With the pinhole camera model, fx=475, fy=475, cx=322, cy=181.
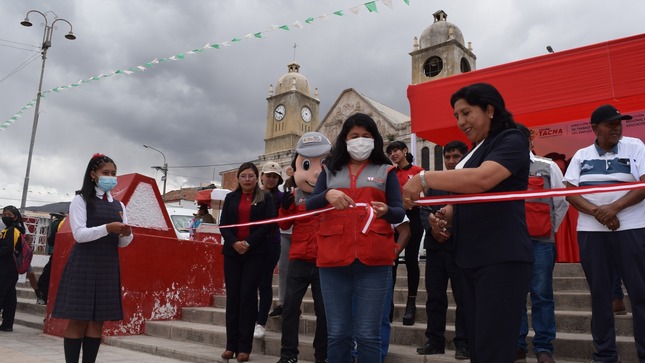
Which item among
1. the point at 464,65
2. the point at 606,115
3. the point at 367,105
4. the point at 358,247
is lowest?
the point at 358,247

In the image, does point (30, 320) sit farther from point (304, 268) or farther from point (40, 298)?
point (304, 268)

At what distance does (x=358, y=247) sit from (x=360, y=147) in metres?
0.65

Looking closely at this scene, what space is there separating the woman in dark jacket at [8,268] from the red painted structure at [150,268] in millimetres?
910

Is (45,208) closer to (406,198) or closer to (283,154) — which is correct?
(283,154)

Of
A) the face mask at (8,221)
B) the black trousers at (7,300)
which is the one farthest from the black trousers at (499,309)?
→ the face mask at (8,221)

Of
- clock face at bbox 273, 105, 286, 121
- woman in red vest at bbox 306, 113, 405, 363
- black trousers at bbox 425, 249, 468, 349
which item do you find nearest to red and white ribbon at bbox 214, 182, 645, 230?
woman in red vest at bbox 306, 113, 405, 363

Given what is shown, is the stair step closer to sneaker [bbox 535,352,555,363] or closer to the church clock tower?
sneaker [bbox 535,352,555,363]

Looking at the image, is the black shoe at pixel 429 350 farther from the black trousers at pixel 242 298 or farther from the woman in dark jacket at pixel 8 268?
the woman in dark jacket at pixel 8 268

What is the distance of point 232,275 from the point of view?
15.5 feet

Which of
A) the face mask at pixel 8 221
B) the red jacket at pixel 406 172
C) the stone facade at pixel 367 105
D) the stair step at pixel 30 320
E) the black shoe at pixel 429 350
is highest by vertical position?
the stone facade at pixel 367 105

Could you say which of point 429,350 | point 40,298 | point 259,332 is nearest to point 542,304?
point 429,350

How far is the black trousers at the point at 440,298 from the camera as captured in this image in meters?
3.94

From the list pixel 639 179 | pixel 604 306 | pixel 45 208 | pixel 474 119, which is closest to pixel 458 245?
pixel 474 119

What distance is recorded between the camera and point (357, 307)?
294 centimetres
